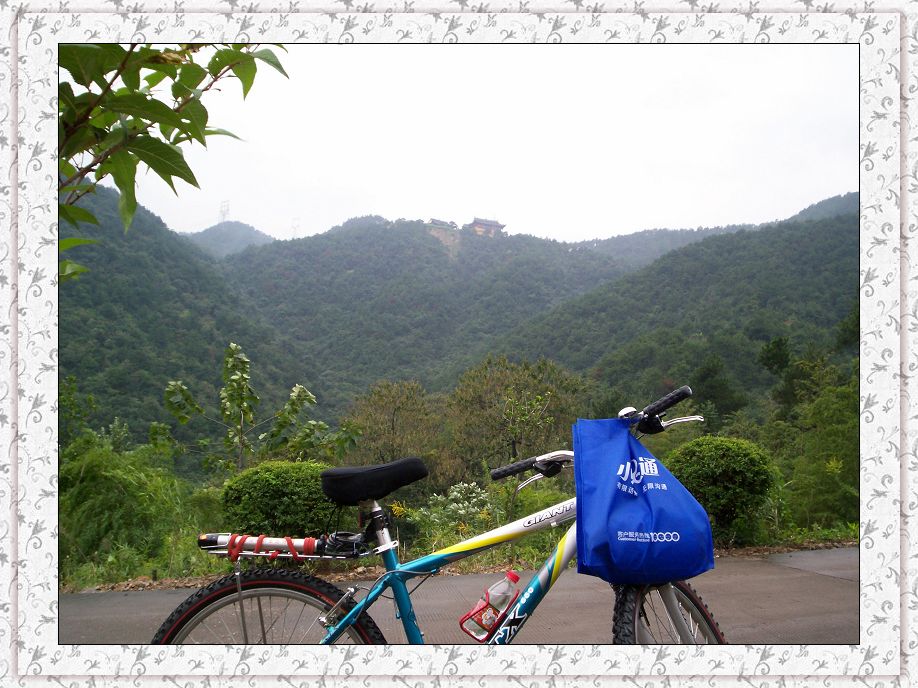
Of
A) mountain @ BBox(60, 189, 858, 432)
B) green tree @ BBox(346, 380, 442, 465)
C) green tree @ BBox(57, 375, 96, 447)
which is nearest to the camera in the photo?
green tree @ BBox(57, 375, 96, 447)

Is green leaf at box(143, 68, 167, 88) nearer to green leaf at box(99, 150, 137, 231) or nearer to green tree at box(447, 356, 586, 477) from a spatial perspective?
green leaf at box(99, 150, 137, 231)

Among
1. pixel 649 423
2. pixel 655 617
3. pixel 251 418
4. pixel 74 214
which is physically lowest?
pixel 655 617

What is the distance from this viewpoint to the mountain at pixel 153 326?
673cm

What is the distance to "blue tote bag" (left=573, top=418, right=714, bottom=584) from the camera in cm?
150

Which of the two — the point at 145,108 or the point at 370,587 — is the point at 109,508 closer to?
the point at 370,587

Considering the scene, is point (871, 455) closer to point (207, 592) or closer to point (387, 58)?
point (207, 592)

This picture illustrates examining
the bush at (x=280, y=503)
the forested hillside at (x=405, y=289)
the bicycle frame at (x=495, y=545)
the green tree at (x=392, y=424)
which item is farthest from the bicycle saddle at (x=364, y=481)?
the forested hillside at (x=405, y=289)

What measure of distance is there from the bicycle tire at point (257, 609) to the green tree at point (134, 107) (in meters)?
0.80

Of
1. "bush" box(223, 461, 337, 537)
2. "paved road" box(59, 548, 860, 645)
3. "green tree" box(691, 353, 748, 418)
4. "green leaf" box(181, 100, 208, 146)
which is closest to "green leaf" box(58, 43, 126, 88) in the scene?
"green leaf" box(181, 100, 208, 146)

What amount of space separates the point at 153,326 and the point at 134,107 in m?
8.27

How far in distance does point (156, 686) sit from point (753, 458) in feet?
9.73

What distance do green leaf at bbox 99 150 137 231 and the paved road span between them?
5.25ft

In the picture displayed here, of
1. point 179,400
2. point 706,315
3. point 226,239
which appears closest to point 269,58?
point 179,400

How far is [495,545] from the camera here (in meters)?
1.60
